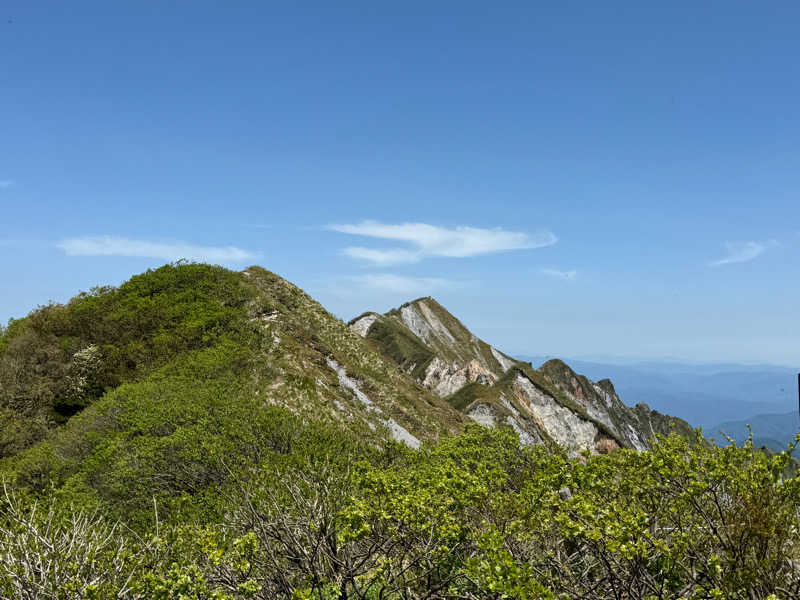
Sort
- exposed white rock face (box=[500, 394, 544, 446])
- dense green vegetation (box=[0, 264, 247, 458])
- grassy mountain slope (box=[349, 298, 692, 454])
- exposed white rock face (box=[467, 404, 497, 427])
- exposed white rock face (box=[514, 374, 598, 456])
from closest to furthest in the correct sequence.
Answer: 1. dense green vegetation (box=[0, 264, 247, 458])
2. exposed white rock face (box=[500, 394, 544, 446])
3. exposed white rock face (box=[467, 404, 497, 427])
4. grassy mountain slope (box=[349, 298, 692, 454])
5. exposed white rock face (box=[514, 374, 598, 456])

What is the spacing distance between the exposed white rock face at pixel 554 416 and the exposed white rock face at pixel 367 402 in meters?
54.1

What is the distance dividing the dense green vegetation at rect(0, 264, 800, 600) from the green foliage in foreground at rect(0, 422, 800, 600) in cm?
6

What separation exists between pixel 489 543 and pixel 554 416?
3410 inches

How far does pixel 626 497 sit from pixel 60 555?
Result: 12.2 meters

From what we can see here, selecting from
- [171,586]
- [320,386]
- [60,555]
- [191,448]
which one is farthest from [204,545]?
[320,386]

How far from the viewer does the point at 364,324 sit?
352ft

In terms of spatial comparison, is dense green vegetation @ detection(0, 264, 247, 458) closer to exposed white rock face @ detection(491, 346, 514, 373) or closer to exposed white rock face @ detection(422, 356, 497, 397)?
exposed white rock face @ detection(422, 356, 497, 397)

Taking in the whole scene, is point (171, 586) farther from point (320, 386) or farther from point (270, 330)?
point (270, 330)

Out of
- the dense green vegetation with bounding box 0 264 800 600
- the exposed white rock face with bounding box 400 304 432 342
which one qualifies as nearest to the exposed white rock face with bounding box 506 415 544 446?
the dense green vegetation with bounding box 0 264 800 600

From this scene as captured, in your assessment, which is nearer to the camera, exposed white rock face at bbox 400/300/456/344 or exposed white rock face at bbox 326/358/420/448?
exposed white rock face at bbox 326/358/420/448

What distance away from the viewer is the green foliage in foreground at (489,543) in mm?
8602

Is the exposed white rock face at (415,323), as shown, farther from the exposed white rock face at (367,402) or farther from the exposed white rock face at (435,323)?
the exposed white rock face at (367,402)

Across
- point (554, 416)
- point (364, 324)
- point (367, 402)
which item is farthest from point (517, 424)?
point (364, 324)

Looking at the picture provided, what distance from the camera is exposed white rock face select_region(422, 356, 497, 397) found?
86.3m
